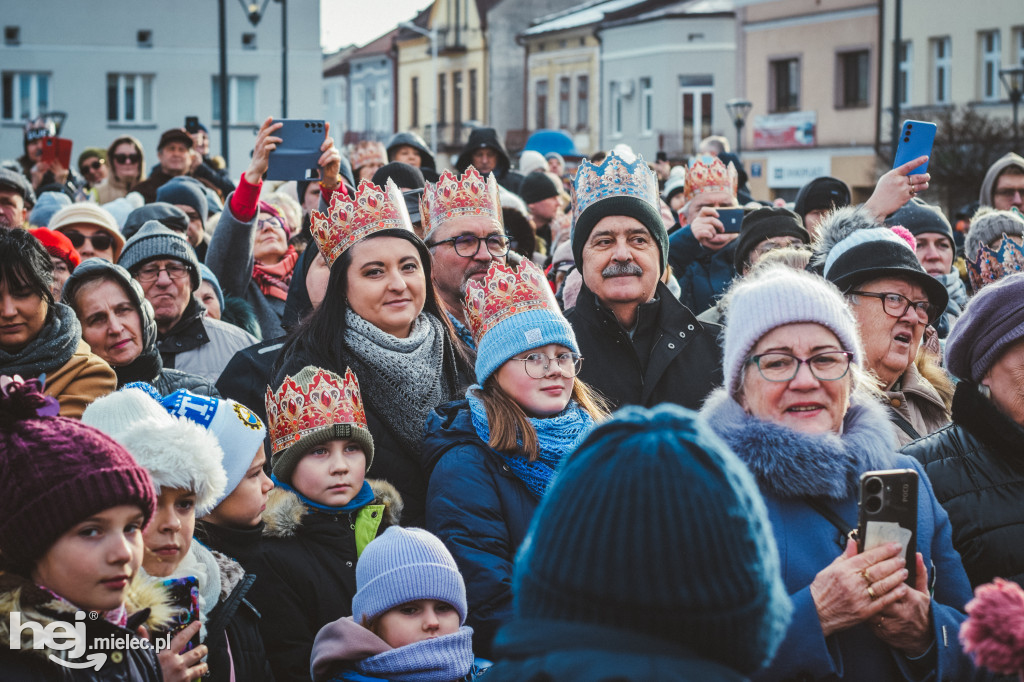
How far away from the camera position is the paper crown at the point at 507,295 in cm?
418

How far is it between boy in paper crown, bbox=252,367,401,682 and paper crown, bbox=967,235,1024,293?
383 cm

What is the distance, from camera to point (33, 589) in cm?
268

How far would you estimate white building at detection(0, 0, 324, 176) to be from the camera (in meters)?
44.1

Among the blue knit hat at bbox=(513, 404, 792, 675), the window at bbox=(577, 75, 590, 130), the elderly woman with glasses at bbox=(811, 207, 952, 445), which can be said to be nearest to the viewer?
the blue knit hat at bbox=(513, 404, 792, 675)

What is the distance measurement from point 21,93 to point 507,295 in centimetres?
4480

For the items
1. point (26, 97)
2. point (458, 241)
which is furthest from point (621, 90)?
point (458, 241)

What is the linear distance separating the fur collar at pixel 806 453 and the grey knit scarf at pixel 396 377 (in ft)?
4.98

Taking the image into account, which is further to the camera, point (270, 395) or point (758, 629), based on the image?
point (270, 395)

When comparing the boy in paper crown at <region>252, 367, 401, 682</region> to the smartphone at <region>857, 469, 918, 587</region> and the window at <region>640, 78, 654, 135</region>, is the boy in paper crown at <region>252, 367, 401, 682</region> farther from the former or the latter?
the window at <region>640, 78, 654, 135</region>

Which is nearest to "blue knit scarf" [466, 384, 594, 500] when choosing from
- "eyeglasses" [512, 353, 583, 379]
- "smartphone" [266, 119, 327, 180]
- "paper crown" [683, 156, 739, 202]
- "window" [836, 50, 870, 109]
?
"eyeglasses" [512, 353, 583, 379]

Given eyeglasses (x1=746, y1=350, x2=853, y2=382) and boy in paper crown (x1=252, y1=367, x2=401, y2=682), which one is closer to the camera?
eyeglasses (x1=746, y1=350, x2=853, y2=382)

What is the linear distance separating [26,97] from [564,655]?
4723 cm

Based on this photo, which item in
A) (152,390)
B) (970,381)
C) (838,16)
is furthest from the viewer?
(838,16)

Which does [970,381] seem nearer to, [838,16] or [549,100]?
[838,16]
